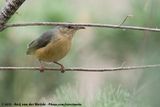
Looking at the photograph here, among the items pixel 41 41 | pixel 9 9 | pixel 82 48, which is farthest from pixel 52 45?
pixel 9 9

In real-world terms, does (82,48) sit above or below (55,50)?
above

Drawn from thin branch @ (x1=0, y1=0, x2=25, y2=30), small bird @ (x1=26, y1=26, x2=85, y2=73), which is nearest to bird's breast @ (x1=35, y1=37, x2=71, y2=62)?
small bird @ (x1=26, y1=26, x2=85, y2=73)

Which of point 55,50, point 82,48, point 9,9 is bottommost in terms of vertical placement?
point 9,9

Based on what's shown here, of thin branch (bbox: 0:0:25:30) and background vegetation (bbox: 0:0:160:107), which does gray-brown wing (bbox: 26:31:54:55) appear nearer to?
background vegetation (bbox: 0:0:160:107)

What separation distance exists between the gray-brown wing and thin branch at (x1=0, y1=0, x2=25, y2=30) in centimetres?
67

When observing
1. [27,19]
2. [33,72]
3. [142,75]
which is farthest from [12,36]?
[142,75]

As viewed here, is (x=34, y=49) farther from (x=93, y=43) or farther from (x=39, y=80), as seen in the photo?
(x=93, y=43)

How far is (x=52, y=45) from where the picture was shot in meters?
1.64

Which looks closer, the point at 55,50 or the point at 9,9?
the point at 9,9

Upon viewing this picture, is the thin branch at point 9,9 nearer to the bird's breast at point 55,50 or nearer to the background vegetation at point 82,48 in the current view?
the background vegetation at point 82,48

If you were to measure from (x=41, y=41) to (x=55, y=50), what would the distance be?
0.24 feet

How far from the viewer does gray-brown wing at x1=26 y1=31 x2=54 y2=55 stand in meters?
1.57

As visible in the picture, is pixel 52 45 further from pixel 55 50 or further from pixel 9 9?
pixel 9 9

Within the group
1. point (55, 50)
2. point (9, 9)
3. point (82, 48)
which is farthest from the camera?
A: point (82, 48)
